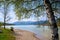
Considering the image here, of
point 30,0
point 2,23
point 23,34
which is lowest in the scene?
point 23,34

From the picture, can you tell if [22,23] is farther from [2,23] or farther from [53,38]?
[53,38]

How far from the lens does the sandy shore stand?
5.98 feet

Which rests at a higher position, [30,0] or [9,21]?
[30,0]

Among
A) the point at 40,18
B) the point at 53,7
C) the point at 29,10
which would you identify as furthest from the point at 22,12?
the point at 53,7

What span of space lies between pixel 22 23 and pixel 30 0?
11.6 inches

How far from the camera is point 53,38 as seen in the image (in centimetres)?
161

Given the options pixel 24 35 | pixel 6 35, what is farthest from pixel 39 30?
pixel 6 35

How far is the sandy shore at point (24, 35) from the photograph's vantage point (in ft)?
5.98

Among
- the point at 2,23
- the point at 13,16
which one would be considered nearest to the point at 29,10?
the point at 13,16

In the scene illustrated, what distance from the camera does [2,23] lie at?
5.98 feet

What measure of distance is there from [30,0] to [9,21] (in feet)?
1.17

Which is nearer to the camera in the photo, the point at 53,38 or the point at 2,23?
the point at 53,38

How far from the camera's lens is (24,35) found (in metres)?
1.84

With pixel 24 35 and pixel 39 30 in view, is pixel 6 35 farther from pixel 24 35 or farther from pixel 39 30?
pixel 39 30
